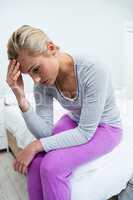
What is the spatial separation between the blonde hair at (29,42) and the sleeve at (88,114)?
0.24 meters

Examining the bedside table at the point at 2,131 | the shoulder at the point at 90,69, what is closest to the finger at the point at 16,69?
the shoulder at the point at 90,69

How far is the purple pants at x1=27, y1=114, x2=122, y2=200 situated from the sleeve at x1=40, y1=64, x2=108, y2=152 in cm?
3

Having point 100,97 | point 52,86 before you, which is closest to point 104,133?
point 100,97

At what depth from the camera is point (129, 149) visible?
130cm

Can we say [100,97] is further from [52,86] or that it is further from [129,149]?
[129,149]

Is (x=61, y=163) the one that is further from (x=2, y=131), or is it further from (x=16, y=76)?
(x=2, y=131)

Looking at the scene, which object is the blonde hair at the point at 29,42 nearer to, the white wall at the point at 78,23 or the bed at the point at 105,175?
the bed at the point at 105,175

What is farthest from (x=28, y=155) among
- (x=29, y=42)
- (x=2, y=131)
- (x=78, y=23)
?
(x=78, y=23)

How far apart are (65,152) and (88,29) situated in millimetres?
2439

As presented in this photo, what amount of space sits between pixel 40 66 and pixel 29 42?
0.11 m

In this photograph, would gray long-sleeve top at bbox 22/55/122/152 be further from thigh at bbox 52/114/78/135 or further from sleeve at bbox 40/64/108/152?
thigh at bbox 52/114/78/135

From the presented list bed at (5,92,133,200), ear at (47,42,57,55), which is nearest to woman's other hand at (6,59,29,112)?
ear at (47,42,57,55)

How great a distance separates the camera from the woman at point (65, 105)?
3.23 ft

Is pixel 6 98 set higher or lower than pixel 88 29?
lower
